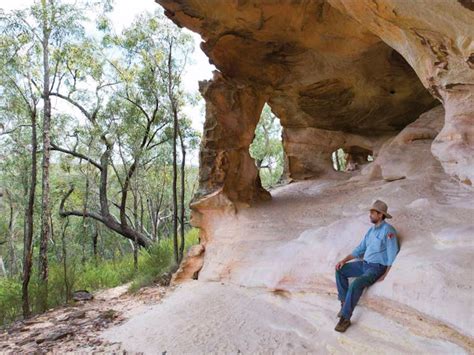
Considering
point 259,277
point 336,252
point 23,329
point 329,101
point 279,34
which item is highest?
point 279,34

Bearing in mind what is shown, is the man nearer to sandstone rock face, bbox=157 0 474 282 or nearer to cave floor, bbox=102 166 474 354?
cave floor, bbox=102 166 474 354

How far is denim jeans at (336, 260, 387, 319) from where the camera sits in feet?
13.4

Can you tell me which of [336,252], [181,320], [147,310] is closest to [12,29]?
[147,310]

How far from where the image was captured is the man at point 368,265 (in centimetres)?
409

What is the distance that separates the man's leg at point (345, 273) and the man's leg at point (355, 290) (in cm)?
18

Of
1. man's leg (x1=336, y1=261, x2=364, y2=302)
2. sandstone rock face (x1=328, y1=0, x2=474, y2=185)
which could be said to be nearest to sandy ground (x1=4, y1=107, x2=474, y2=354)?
man's leg (x1=336, y1=261, x2=364, y2=302)

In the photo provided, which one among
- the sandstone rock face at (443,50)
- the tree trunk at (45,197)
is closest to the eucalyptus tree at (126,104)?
the tree trunk at (45,197)

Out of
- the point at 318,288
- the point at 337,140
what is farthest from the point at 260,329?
the point at 337,140

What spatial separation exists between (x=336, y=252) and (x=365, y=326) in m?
1.26

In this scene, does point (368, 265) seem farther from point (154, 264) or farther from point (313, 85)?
point (154, 264)

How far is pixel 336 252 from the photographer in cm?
513

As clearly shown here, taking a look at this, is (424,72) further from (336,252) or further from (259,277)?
(259,277)

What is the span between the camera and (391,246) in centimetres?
427

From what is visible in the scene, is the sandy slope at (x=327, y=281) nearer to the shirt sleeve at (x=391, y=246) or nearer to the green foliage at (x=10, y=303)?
the shirt sleeve at (x=391, y=246)
